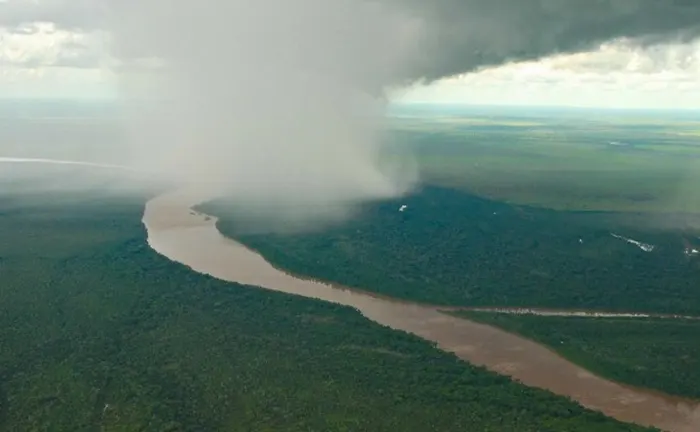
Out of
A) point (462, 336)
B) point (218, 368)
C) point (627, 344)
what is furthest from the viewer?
point (462, 336)

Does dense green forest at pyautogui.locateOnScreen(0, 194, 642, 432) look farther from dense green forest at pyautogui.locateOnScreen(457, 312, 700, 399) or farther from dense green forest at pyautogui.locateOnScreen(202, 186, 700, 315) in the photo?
dense green forest at pyautogui.locateOnScreen(202, 186, 700, 315)

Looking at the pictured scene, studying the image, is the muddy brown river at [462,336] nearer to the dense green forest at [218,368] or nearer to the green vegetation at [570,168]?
the dense green forest at [218,368]

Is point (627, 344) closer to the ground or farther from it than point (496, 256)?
closer to the ground

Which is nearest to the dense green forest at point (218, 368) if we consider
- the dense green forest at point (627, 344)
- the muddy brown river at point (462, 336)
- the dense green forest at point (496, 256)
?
the muddy brown river at point (462, 336)

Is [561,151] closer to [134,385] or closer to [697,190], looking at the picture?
[697,190]

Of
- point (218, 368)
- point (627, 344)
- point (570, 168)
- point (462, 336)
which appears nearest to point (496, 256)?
point (462, 336)

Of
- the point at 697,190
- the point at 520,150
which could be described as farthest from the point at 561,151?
the point at 697,190

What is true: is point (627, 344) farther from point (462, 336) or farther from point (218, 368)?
point (218, 368)

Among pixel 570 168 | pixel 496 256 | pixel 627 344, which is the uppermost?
pixel 570 168
